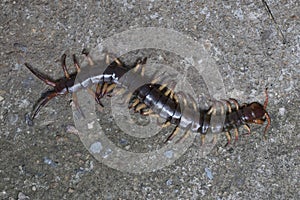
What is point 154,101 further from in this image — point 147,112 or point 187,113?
point 187,113

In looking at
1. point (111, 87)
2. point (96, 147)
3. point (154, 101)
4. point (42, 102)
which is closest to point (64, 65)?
point (42, 102)

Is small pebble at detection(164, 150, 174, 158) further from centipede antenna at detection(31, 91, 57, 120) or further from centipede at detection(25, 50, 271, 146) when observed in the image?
centipede antenna at detection(31, 91, 57, 120)

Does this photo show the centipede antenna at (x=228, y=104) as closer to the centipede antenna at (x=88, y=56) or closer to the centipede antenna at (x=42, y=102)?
the centipede antenna at (x=88, y=56)

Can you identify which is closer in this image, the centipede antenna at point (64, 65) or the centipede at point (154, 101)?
the centipede at point (154, 101)

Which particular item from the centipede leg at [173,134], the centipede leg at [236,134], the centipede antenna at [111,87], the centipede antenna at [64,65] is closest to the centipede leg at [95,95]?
the centipede antenna at [111,87]

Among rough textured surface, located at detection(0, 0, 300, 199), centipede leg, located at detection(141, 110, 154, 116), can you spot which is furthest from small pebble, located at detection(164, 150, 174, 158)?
centipede leg, located at detection(141, 110, 154, 116)

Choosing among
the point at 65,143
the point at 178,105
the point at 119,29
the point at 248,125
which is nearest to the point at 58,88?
the point at 65,143
